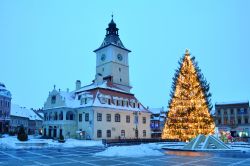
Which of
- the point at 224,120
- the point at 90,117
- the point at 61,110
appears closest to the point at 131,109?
the point at 90,117

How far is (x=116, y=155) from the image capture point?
2384 centimetres

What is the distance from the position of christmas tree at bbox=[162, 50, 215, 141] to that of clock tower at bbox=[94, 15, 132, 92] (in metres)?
31.7

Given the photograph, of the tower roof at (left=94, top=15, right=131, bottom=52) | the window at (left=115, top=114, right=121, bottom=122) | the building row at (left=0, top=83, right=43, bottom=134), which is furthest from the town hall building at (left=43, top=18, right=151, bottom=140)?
the building row at (left=0, top=83, right=43, bottom=134)

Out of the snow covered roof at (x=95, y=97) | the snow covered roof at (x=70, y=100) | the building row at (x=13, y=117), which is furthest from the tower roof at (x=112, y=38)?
the building row at (x=13, y=117)

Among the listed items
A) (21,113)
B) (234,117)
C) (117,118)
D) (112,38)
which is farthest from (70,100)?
(21,113)

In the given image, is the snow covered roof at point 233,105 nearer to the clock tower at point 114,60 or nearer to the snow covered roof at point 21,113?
the clock tower at point 114,60

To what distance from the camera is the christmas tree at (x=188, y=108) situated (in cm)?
4044

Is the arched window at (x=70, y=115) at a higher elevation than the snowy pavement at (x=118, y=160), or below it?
higher

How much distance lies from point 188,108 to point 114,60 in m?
37.0

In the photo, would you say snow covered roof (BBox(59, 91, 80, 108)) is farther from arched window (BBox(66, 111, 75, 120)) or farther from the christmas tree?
the christmas tree

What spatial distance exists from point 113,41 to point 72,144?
139 ft

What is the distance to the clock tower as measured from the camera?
7406 cm

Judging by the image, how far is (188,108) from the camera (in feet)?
135

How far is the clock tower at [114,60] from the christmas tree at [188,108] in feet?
104
